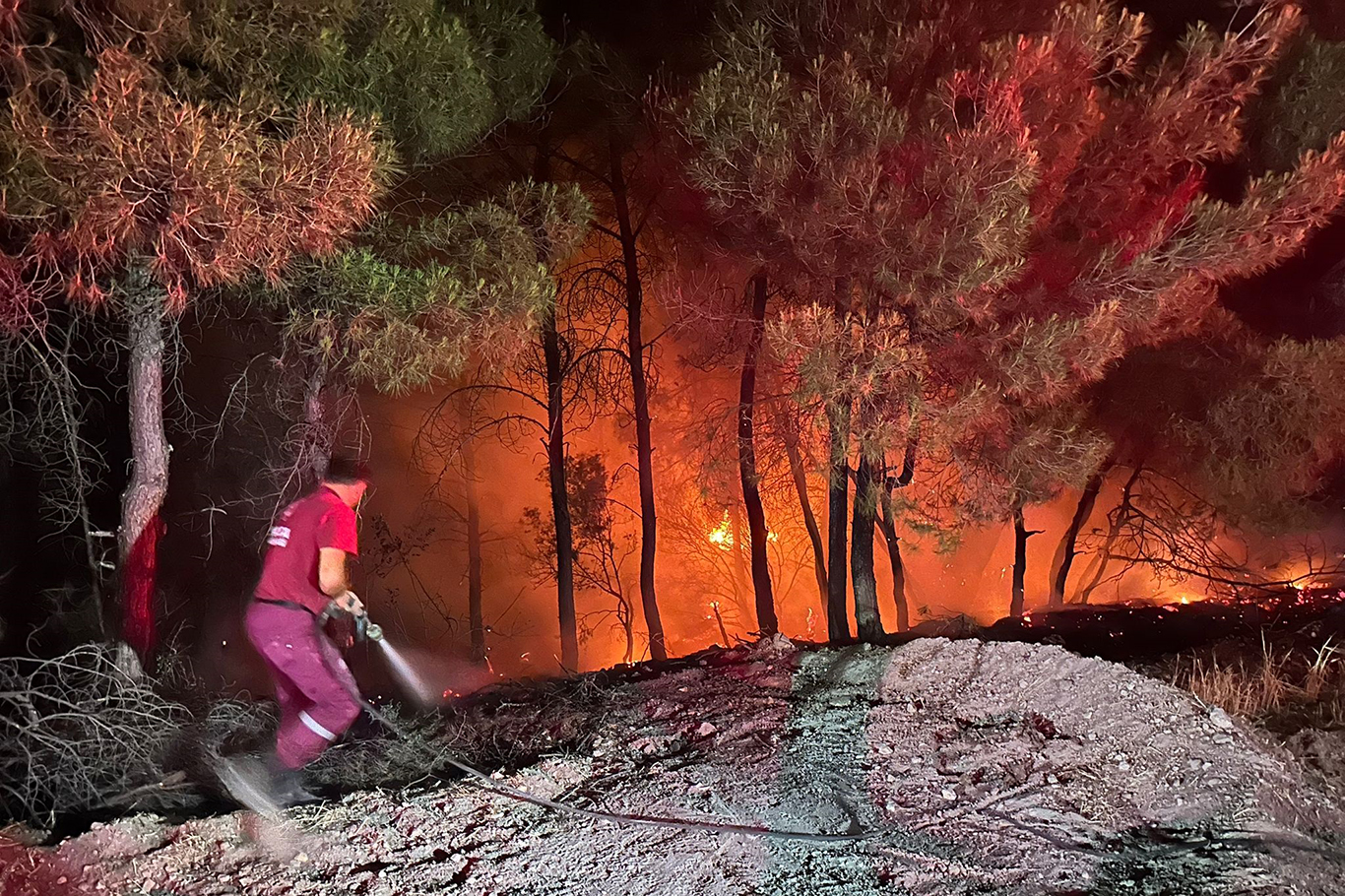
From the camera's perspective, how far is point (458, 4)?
6.75 m

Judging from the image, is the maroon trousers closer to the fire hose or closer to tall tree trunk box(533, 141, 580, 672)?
the fire hose

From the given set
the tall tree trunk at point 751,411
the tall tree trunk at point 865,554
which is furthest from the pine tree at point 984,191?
the tall tree trunk at point 751,411

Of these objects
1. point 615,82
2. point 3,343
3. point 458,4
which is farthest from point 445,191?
point 3,343

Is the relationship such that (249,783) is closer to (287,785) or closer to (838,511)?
(287,785)

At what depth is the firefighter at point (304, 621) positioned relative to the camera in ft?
14.9

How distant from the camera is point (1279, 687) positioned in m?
5.06

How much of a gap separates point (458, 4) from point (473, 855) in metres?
6.50

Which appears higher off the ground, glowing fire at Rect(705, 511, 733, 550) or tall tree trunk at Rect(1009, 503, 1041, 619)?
glowing fire at Rect(705, 511, 733, 550)

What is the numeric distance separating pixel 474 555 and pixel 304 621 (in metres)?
11.8

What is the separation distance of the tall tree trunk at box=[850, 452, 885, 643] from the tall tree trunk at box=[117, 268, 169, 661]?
568 cm

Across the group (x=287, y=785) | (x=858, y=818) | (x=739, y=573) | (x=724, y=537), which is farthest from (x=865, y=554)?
(x=739, y=573)

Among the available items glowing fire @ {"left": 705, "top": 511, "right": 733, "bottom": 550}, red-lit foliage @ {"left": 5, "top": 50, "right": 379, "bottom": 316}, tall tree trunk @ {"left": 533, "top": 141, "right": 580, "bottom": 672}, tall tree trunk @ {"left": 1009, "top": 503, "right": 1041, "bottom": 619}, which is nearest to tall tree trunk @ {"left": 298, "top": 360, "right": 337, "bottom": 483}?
red-lit foliage @ {"left": 5, "top": 50, "right": 379, "bottom": 316}

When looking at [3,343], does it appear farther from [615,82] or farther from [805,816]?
[615,82]

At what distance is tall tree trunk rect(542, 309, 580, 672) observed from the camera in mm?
10484
